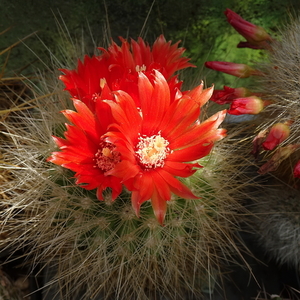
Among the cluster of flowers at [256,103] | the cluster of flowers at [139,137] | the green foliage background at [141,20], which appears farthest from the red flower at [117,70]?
the green foliage background at [141,20]

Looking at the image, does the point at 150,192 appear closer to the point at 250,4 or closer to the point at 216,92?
the point at 216,92

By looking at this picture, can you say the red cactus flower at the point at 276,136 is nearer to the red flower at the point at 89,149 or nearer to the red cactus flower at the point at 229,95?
the red cactus flower at the point at 229,95

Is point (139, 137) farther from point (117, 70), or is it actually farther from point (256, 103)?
point (256, 103)

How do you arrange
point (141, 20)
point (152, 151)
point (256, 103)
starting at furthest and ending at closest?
point (141, 20) → point (256, 103) → point (152, 151)

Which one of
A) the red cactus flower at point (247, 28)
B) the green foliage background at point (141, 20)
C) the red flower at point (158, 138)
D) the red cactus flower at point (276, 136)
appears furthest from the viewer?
the green foliage background at point (141, 20)

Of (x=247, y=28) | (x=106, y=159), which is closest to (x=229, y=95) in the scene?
(x=247, y=28)

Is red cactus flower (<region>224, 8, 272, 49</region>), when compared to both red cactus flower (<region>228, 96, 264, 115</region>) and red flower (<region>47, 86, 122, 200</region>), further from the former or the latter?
red flower (<region>47, 86, 122, 200</region>)
